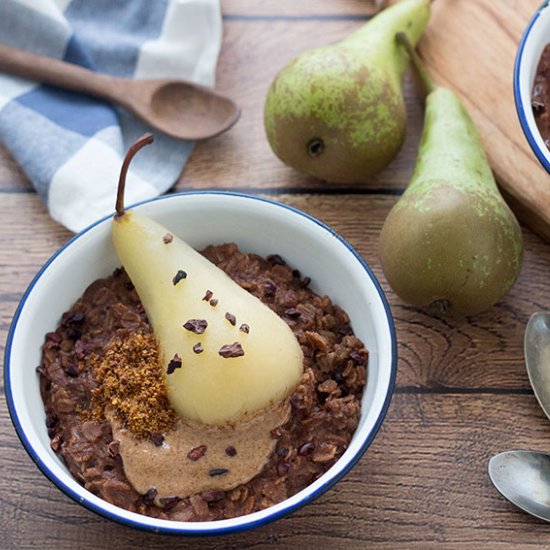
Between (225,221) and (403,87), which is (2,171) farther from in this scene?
(403,87)

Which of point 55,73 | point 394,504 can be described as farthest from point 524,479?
point 55,73

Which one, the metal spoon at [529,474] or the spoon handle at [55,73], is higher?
the spoon handle at [55,73]

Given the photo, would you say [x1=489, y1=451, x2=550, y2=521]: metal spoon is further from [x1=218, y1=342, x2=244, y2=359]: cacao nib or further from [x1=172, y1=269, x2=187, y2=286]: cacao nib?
[x1=172, y1=269, x2=187, y2=286]: cacao nib

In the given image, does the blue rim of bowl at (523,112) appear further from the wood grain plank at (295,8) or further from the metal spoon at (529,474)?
the wood grain plank at (295,8)

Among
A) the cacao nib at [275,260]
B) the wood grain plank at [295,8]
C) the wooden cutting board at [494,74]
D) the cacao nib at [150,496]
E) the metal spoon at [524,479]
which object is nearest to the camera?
the cacao nib at [150,496]

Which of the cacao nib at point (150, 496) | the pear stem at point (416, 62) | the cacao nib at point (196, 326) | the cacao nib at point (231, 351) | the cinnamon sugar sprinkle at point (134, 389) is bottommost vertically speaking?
the cacao nib at point (150, 496)

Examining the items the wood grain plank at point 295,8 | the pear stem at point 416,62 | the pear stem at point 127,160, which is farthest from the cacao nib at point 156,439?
the wood grain plank at point 295,8

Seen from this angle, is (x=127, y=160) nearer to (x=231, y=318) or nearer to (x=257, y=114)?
(x=231, y=318)

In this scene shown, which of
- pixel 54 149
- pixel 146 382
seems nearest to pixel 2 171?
pixel 54 149
